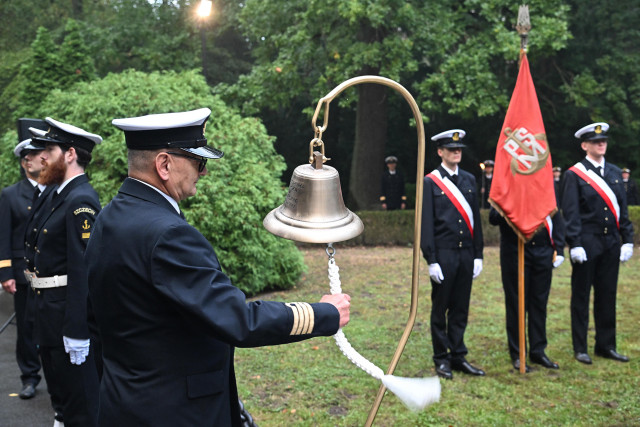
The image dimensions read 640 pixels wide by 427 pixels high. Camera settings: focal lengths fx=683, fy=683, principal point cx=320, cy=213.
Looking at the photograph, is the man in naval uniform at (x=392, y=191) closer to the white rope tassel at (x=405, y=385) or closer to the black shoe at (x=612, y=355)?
the black shoe at (x=612, y=355)

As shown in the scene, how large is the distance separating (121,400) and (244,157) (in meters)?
7.90

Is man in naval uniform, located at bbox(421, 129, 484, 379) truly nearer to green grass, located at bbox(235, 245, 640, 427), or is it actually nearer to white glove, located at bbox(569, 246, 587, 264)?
green grass, located at bbox(235, 245, 640, 427)

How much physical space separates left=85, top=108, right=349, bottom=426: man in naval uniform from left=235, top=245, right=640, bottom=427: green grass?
2853mm

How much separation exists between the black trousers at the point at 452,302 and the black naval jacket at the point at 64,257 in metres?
3.39

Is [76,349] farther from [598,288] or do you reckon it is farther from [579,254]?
[598,288]

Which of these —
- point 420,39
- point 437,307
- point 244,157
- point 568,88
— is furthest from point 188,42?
point 437,307

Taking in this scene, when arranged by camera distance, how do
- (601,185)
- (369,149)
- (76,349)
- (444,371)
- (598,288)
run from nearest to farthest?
(76,349), (444,371), (601,185), (598,288), (369,149)

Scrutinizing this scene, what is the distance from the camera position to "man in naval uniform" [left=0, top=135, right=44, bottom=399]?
6207 mm

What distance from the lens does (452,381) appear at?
6312 millimetres

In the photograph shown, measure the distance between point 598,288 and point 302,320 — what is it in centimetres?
538

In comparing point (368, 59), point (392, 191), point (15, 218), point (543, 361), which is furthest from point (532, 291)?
point (392, 191)

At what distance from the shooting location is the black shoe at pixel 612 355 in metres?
6.93

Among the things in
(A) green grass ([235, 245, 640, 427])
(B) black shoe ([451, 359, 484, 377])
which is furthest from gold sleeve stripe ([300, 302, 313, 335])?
(B) black shoe ([451, 359, 484, 377])

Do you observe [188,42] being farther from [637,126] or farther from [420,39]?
[637,126]
